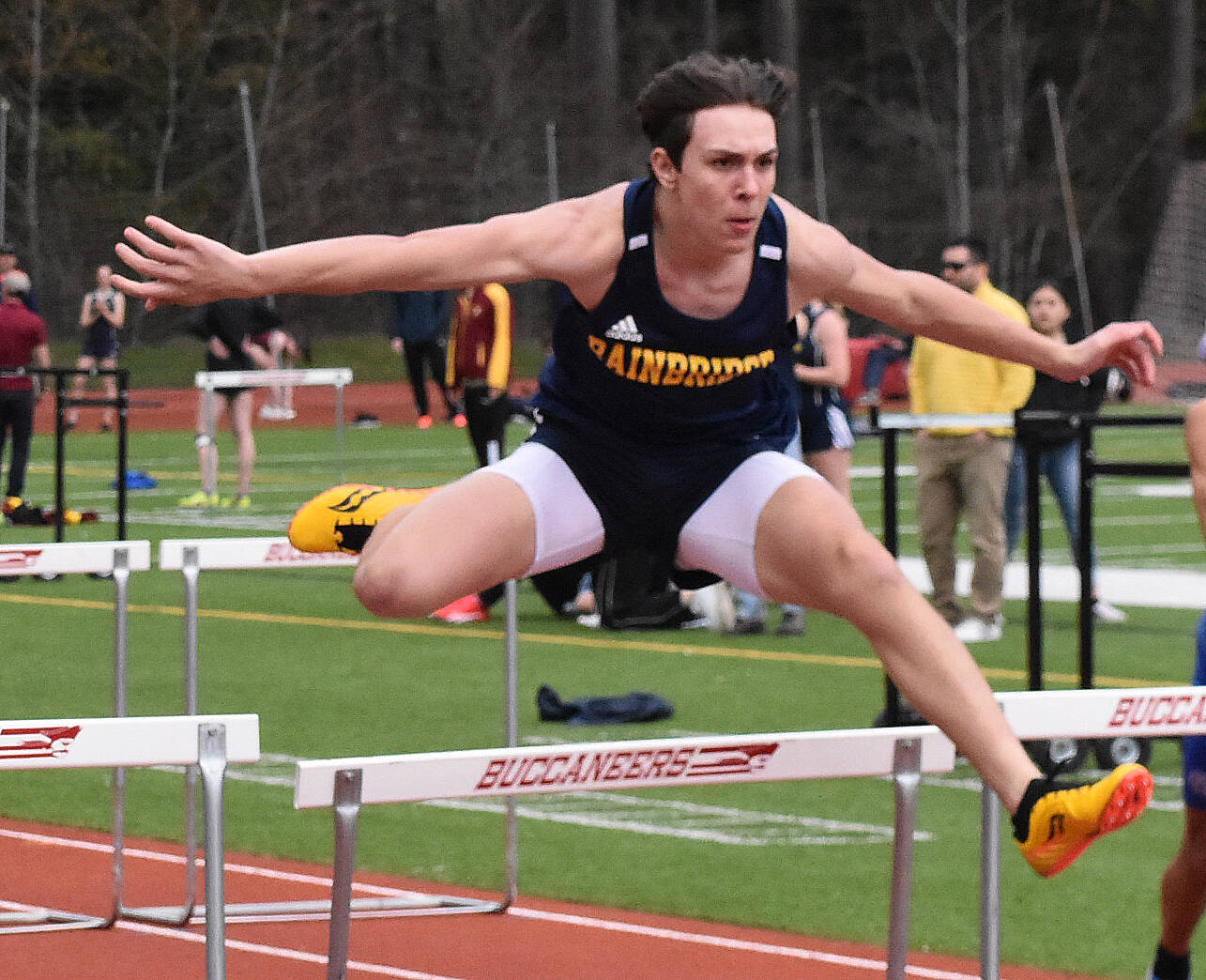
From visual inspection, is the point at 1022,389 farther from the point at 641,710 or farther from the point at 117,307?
the point at 117,307

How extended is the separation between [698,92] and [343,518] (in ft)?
4.56

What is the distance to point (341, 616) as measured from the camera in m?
13.7

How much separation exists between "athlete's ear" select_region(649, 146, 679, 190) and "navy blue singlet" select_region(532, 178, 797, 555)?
0.27 feet

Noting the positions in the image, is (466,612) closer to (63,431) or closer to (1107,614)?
(63,431)

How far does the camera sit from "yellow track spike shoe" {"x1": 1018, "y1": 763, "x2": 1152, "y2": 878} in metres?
4.20

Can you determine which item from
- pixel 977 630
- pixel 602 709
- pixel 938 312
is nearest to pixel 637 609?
pixel 977 630

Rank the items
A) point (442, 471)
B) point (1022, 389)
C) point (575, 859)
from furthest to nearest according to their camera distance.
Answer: point (442, 471) < point (1022, 389) < point (575, 859)

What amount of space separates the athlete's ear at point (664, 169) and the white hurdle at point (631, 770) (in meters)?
1.39

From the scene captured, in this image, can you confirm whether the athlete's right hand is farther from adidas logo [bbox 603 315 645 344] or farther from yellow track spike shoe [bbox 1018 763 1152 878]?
yellow track spike shoe [bbox 1018 763 1152 878]

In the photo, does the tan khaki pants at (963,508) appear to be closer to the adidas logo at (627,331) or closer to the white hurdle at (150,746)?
the adidas logo at (627,331)

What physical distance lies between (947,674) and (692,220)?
3.77ft

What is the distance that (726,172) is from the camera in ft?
16.2

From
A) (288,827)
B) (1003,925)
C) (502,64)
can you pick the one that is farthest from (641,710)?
(502,64)

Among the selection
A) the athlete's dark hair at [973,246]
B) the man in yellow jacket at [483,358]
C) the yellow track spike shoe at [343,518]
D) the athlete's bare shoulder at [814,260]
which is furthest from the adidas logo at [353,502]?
the man in yellow jacket at [483,358]
